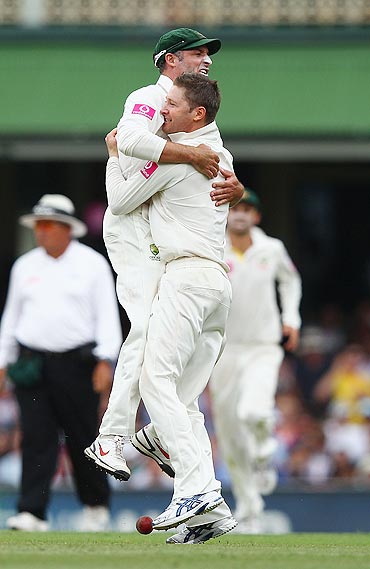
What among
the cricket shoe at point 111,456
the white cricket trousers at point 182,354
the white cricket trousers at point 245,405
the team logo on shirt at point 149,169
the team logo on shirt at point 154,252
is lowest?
the white cricket trousers at point 245,405

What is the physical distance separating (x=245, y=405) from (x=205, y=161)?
445cm

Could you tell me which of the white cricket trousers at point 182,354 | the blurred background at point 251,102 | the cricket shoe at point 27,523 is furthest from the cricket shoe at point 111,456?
the blurred background at point 251,102

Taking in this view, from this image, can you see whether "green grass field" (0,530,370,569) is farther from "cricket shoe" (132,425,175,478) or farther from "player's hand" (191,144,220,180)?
"player's hand" (191,144,220,180)

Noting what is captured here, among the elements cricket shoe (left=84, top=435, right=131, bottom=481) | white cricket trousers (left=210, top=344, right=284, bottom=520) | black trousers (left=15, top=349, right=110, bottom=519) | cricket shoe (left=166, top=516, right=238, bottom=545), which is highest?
cricket shoe (left=84, top=435, right=131, bottom=481)

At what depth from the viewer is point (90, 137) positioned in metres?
15.7

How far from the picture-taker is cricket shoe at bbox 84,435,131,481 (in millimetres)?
7652

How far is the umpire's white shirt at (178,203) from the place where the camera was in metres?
7.68

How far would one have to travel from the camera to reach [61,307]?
1084cm

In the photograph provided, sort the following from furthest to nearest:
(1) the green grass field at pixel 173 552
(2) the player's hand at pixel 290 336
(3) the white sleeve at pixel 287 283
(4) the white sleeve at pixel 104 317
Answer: (3) the white sleeve at pixel 287 283 → (2) the player's hand at pixel 290 336 → (4) the white sleeve at pixel 104 317 → (1) the green grass field at pixel 173 552

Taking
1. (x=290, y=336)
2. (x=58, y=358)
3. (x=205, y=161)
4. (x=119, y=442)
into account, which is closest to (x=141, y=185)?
(x=205, y=161)

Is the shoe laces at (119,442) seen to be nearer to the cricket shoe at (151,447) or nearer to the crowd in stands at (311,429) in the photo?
the cricket shoe at (151,447)

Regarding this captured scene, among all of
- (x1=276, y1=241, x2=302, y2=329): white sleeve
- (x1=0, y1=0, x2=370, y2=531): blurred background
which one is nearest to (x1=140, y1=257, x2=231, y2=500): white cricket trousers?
(x1=276, y1=241, x2=302, y2=329): white sleeve

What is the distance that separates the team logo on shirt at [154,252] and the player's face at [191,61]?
86 cm

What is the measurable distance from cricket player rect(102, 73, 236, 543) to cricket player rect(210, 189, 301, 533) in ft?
12.8
